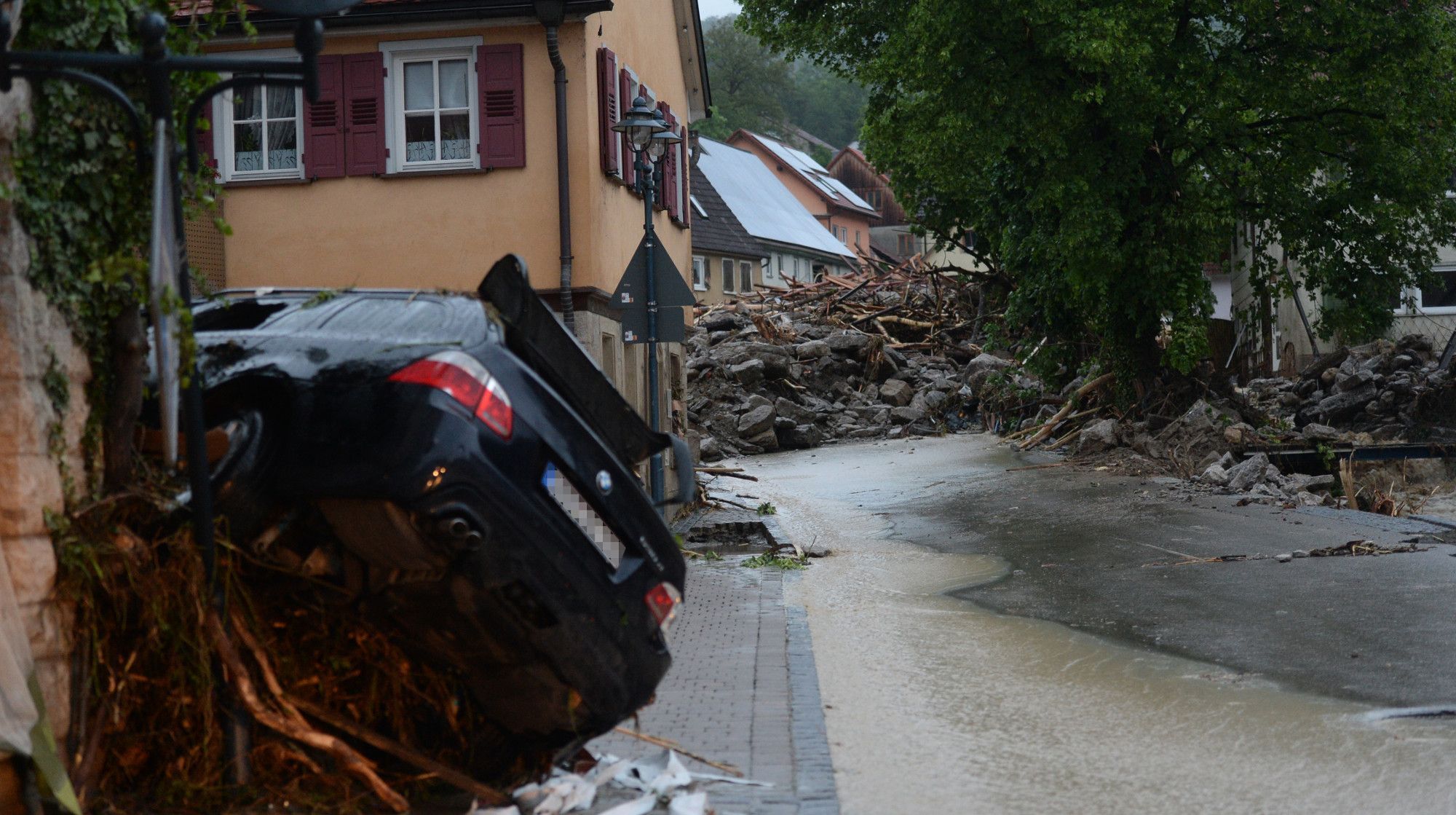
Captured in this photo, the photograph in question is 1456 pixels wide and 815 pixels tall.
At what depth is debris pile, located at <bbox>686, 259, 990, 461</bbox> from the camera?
33.6 meters

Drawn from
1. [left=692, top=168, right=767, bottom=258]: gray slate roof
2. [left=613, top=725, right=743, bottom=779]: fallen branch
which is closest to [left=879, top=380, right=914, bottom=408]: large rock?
[left=692, top=168, right=767, bottom=258]: gray slate roof

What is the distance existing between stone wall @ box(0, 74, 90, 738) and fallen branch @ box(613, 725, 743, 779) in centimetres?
214

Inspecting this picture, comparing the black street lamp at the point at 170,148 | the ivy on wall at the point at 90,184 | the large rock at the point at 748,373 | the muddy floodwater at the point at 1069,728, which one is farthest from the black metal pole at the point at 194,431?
the large rock at the point at 748,373

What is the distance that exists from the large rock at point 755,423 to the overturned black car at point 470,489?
26990mm

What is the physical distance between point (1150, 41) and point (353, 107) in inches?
438

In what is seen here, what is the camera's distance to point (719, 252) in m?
56.0

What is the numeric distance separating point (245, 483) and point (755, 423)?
27.7 m

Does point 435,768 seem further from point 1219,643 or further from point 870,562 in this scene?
point 870,562

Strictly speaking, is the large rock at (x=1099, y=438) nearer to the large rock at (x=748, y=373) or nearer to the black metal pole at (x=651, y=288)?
the black metal pole at (x=651, y=288)

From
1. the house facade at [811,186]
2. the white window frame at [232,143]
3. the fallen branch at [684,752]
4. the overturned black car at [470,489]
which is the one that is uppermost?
the house facade at [811,186]

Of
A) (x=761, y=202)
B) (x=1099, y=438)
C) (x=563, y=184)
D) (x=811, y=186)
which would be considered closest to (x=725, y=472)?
(x=1099, y=438)

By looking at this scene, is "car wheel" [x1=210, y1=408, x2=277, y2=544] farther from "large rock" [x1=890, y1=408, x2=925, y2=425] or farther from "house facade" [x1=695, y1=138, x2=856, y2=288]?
"house facade" [x1=695, y1=138, x2=856, y2=288]

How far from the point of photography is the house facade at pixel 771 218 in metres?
63.4

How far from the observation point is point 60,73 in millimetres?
4398
